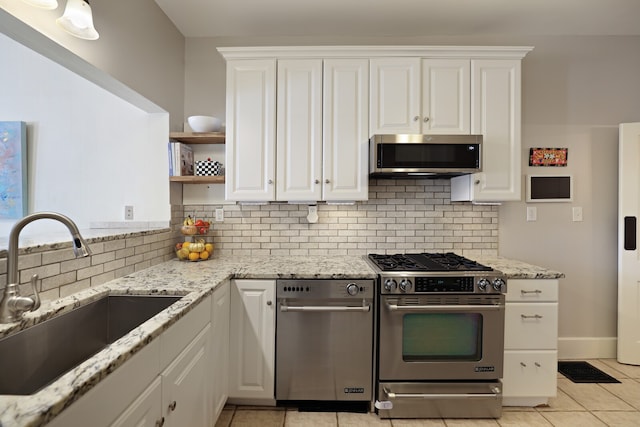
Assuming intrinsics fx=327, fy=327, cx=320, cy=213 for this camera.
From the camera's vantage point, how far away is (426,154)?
2.20 meters

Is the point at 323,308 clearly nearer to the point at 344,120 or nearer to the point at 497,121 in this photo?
the point at 344,120

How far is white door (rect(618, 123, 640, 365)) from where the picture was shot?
2.56m

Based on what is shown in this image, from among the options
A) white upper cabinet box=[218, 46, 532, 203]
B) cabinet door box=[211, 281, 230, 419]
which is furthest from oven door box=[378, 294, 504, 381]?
cabinet door box=[211, 281, 230, 419]

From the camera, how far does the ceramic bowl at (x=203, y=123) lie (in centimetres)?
246

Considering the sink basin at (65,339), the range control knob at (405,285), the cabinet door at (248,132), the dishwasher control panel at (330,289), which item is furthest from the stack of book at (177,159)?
the range control knob at (405,285)

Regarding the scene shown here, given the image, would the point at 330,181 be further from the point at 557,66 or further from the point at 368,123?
the point at 557,66

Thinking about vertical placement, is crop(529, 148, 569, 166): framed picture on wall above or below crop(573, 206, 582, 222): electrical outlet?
above

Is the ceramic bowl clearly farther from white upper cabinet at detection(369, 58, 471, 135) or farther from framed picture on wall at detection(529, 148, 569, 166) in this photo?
framed picture on wall at detection(529, 148, 569, 166)

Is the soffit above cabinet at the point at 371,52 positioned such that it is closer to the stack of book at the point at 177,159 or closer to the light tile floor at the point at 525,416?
the stack of book at the point at 177,159

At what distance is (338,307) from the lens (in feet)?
6.52

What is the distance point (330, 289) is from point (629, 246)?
247 cm

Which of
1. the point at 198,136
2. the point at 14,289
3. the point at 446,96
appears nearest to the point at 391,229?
the point at 446,96

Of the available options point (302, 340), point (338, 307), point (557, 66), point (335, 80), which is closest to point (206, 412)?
point (302, 340)

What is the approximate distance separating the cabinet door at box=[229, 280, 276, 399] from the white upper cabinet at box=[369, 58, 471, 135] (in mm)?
1432
